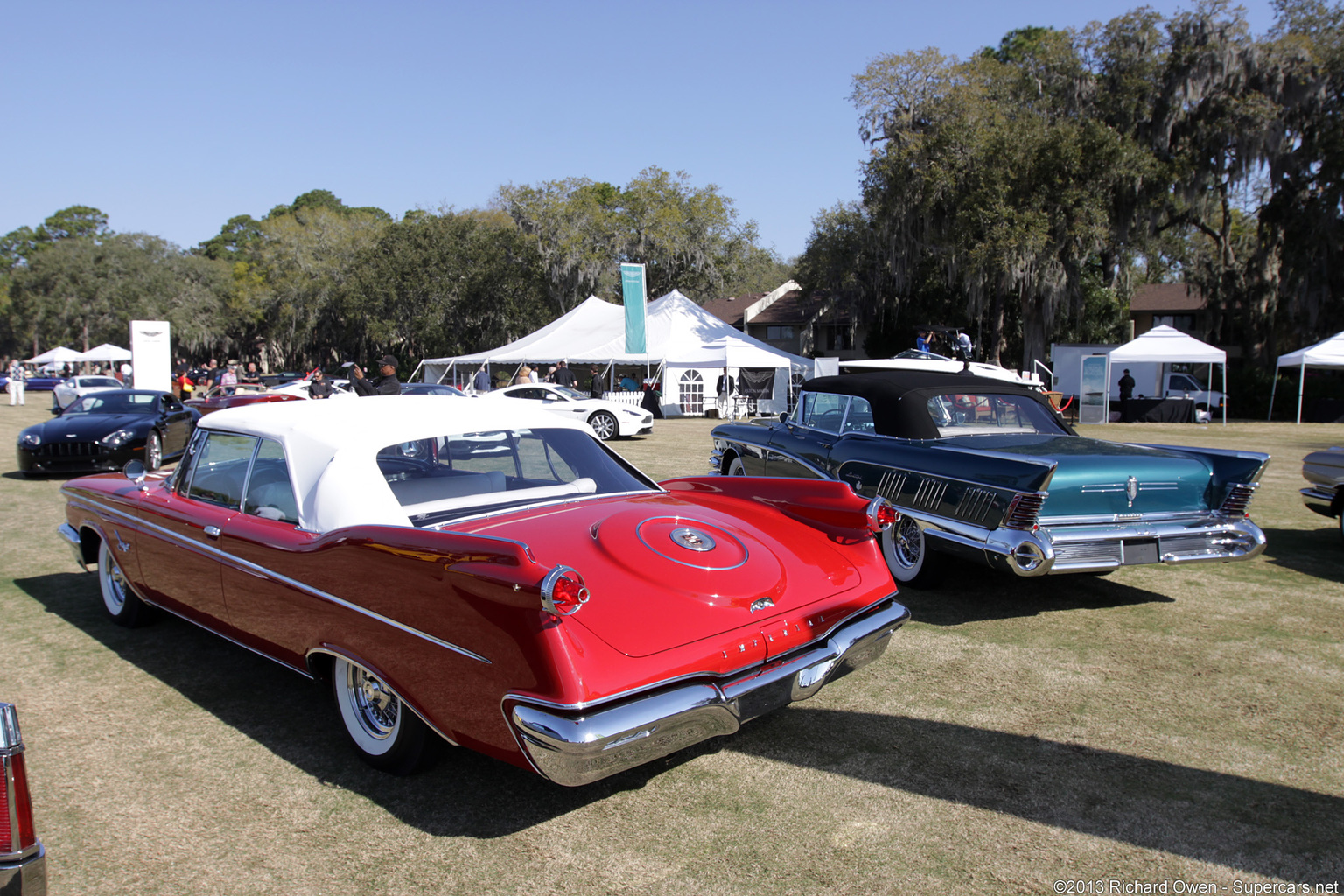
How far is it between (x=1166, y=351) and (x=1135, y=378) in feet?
25.1

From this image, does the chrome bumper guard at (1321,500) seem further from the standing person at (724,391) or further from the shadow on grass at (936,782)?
the standing person at (724,391)

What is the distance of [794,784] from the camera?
3.28 m

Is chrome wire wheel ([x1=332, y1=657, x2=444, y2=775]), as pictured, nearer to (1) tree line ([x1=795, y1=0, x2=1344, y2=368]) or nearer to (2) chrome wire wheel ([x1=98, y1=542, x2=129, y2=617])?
(2) chrome wire wheel ([x1=98, y1=542, x2=129, y2=617])

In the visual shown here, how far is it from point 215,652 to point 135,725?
94cm

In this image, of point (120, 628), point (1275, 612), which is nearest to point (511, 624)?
point (120, 628)

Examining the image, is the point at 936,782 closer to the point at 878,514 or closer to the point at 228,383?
the point at 878,514

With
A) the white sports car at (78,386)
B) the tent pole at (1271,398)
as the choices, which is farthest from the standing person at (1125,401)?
the white sports car at (78,386)

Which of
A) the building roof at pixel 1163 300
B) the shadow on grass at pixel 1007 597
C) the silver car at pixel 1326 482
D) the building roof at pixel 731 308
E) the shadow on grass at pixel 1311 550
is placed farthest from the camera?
the building roof at pixel 731 308

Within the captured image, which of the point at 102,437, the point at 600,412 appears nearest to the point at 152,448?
the point at 102,437

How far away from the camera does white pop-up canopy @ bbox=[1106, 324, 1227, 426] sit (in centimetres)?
2169

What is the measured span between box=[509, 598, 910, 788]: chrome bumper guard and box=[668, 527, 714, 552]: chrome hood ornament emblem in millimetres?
537

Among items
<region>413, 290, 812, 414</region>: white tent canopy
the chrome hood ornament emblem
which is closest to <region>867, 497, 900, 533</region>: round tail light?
the chrome hood ornament emblem

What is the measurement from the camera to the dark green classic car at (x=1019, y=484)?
505cm

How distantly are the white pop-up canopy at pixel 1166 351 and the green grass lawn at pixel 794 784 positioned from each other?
1904 cm
